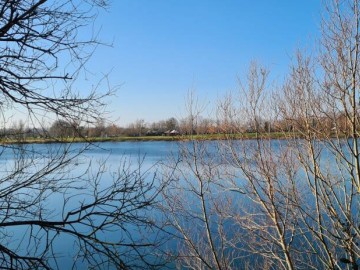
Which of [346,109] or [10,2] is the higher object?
[10,2]

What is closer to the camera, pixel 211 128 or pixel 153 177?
pixel 153 177

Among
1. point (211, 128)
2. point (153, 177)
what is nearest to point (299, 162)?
point (211, 128)

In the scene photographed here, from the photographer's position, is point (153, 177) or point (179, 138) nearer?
point (153, 177)

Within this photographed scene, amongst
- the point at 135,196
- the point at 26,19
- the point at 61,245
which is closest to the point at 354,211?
the point at 61,245

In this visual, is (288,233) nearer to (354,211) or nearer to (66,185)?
(354,211)

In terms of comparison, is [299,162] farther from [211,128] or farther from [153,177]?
[153,177]

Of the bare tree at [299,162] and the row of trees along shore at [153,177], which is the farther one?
the bare tree at [299,162]

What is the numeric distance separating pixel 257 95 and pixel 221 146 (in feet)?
6.63

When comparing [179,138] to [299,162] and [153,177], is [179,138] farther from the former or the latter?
[153,177]

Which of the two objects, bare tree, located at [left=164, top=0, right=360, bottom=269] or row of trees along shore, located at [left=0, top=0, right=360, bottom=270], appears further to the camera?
bare tree, located at [left=164, top=0, right=360, bottom=269]

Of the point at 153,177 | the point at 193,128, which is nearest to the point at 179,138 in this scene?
the point at 193,128

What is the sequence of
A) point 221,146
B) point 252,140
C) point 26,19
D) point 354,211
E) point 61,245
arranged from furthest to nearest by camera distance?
1. point 354,211
2. point 61,245
3. point 221,146
4. point 252,140
5. point 26,19

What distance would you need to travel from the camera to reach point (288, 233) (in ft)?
37.9

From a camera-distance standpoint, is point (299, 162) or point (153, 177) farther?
point (299, 162)
